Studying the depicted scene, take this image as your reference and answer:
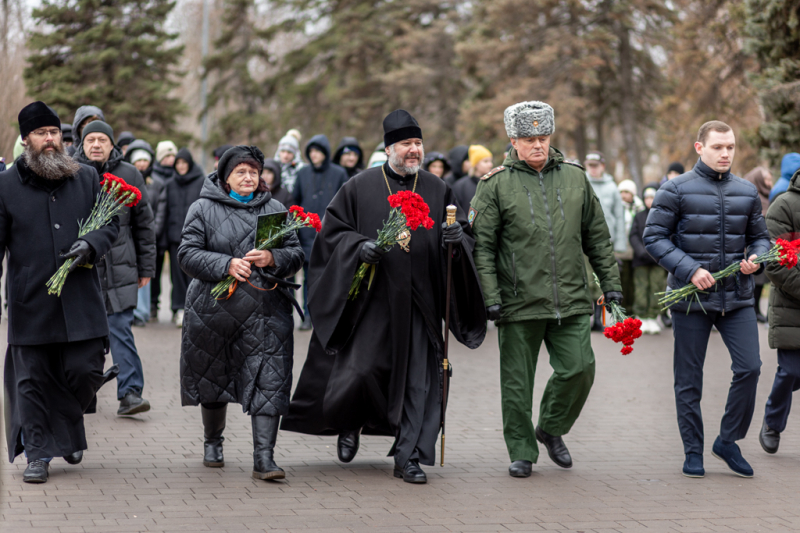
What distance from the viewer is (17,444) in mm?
5895

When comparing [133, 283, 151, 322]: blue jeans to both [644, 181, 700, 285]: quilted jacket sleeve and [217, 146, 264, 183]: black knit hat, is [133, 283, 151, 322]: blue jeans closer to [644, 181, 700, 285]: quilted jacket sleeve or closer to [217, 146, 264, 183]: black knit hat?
[217, 146, 264, 183]: black knit hat

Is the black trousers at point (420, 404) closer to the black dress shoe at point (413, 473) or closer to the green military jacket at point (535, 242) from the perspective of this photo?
the black dress shoe at point (413, 473)

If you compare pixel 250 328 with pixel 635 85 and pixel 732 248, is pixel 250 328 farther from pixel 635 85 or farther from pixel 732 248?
pixel 635 85

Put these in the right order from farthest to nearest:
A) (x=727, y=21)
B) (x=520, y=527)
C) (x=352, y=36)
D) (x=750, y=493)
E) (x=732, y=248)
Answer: (x=352, y=36)
(x=727, y=21)
(x=732, y=248)
(x=750, y=493)
(x=520, y=527)

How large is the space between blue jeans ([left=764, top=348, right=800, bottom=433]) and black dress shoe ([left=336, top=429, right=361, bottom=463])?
2.76 meters

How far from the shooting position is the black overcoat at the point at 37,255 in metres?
5.78

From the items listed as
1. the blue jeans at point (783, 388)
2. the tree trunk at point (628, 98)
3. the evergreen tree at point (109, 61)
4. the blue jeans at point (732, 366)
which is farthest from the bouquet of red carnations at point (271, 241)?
the evergreen tree at point (109, 61)

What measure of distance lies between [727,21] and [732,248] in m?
17.5

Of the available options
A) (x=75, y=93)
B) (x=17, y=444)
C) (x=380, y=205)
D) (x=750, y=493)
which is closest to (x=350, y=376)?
(x=380, y=205)

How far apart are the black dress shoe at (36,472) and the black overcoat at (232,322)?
2.83 ft

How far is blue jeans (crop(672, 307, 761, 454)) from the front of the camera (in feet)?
20.1

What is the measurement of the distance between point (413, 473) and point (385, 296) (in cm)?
105

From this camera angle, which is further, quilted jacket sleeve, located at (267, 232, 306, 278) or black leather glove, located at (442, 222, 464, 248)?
quilted jacket sleeve, located at (267, 232, 306, 278)

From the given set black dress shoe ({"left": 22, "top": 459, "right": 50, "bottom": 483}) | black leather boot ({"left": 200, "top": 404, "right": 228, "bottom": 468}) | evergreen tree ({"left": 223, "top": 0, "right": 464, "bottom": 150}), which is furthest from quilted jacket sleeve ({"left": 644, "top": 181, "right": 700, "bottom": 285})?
evergreen tree ({"left": 223, "top": 0, "right": 464, "bottom": 150})
